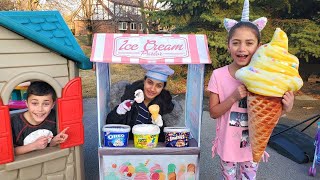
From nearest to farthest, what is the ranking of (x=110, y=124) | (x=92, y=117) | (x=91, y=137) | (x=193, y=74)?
1. (x=110, y=124)
2. (x=193, y=74)
3. (x=91, y=137)
4. (x=92, y=117)

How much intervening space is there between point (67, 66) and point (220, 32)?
20.9 feet

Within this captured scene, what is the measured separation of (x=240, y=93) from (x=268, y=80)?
0.22m

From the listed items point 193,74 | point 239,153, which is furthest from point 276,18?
point 239,153

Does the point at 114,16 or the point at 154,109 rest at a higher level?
the point at 114,16

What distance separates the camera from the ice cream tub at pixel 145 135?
8.13ft

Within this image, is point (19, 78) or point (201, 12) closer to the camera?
point (19, 78)

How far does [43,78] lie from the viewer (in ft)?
7.77

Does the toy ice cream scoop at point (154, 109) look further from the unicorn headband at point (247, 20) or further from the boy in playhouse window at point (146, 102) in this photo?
the unicorn headband at point (247, 20)

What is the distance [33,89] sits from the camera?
243 cm

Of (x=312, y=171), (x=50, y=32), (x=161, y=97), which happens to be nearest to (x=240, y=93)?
(x=161, y=97)

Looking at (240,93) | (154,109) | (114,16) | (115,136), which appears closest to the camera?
(240,93)

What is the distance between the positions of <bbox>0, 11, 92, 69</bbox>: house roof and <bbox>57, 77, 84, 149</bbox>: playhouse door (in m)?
0.21

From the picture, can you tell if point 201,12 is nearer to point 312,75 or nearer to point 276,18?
point 276,18

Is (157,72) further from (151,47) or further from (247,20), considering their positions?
(247,20)
